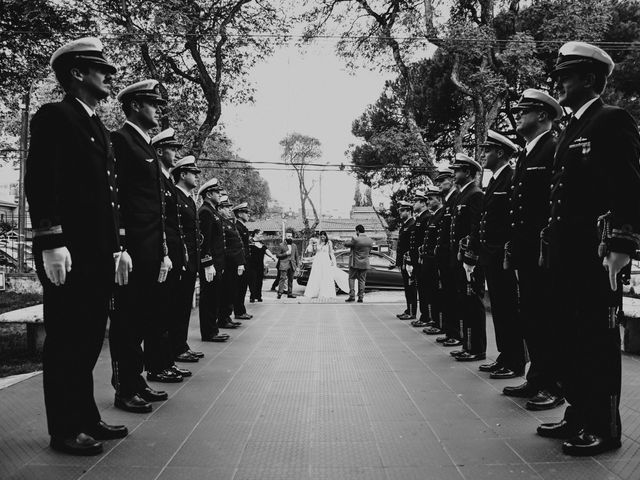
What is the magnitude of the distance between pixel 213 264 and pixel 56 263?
4.51 meters

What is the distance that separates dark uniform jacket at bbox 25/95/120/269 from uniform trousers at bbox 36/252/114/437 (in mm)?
133

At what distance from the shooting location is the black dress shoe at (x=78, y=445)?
3408 millimetres

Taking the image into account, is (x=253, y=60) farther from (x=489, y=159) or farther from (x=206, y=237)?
(x=489, y=159)

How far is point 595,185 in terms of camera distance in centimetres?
351

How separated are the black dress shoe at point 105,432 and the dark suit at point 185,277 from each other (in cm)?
224

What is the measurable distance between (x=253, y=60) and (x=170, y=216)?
1262 cm

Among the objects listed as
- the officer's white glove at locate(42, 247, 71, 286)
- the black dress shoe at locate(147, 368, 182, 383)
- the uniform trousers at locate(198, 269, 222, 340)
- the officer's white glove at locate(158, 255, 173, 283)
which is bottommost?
the black dress shoe at locate(147, 368, 182, 383)

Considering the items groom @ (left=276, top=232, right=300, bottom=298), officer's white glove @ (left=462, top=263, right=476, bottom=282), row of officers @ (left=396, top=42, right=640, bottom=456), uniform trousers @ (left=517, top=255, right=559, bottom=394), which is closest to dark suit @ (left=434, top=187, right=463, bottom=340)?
row of officers @ (left=396, top=42, right=640, bottom=456)

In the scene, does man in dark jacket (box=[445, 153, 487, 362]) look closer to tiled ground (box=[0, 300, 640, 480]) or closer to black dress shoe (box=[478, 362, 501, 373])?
tiled ground (box=[0, 300, 640, 480])

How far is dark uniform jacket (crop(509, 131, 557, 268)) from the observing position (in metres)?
4.55

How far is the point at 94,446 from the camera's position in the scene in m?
3.43

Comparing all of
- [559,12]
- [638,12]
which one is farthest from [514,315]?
[638,12]

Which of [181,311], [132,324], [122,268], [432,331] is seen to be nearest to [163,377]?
[181,311]

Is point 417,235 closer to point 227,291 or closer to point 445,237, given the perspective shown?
point 445,237
